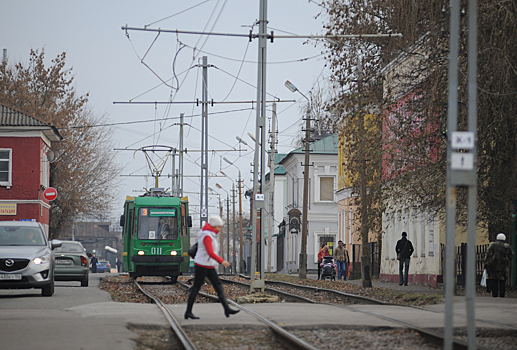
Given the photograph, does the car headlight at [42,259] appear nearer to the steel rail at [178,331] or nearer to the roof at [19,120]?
the steel rail at [178,331]

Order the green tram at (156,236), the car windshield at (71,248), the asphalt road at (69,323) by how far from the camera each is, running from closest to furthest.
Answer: the asphalt road at (69,323) < the car windshield at (71,248) < the green tram at (156,236)

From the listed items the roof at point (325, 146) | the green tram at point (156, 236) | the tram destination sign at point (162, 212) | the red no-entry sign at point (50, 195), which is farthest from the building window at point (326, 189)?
the tram destination sign at point (162, 212)

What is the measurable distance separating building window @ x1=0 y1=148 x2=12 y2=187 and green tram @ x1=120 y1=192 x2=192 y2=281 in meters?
18.1

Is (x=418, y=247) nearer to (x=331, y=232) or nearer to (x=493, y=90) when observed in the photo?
(x=493, y=90)

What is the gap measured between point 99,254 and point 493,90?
147533mm

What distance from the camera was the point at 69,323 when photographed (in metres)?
13.1

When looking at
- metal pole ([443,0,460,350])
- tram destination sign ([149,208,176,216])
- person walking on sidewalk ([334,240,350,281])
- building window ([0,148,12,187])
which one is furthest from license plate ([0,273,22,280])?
building window ([0,148,12,187])

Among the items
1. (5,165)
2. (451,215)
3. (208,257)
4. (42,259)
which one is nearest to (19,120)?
(5,165)

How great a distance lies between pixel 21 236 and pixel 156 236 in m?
10.7

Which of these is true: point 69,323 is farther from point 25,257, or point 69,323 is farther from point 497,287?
point 497,287

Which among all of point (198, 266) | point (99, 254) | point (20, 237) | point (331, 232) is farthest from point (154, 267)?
point (99, 254)

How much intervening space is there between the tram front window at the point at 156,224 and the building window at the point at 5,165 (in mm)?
18740

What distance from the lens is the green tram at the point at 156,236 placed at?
100 feet

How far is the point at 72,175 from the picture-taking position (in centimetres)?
5397
